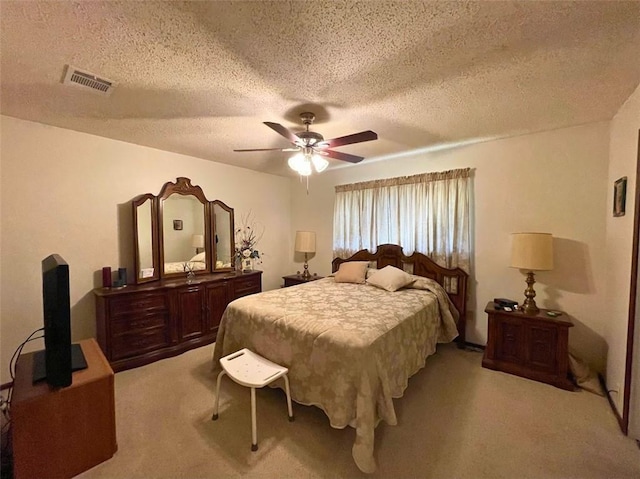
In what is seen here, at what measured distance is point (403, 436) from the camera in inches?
75.6

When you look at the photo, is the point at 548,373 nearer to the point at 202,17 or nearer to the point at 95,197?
the point at 202,17

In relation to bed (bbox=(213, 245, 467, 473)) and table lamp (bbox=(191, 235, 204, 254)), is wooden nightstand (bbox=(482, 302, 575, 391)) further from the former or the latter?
table lamp (bbox=(191, 235, 204, 254))

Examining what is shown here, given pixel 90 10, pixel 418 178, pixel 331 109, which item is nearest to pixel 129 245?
pixel 90 10

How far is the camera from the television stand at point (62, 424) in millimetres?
1528

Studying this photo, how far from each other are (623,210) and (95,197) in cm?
499

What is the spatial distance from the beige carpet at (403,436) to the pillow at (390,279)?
40.7 inches

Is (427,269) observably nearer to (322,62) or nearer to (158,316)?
(322,62)

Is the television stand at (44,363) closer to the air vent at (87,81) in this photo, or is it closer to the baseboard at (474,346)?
the air vent at (87,81)

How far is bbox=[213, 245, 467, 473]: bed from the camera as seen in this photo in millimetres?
1785

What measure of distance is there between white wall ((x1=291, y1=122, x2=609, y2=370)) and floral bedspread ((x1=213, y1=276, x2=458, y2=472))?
2.66 feet

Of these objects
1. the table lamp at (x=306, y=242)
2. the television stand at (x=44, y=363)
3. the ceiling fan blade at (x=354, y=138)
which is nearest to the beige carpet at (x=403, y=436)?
the television stand at (x=44, y=363)

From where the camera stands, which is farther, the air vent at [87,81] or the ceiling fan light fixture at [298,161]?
the ceiling fan light fixture at [298,161]

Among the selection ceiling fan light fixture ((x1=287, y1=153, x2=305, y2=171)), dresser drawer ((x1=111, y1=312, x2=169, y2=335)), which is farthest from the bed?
ceiling fan light fixture ((x1=287, y1=153, x2=305, y2=171))

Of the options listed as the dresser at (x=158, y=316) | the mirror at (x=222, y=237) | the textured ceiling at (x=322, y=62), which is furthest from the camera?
the mirror at (x=222, y=237)
